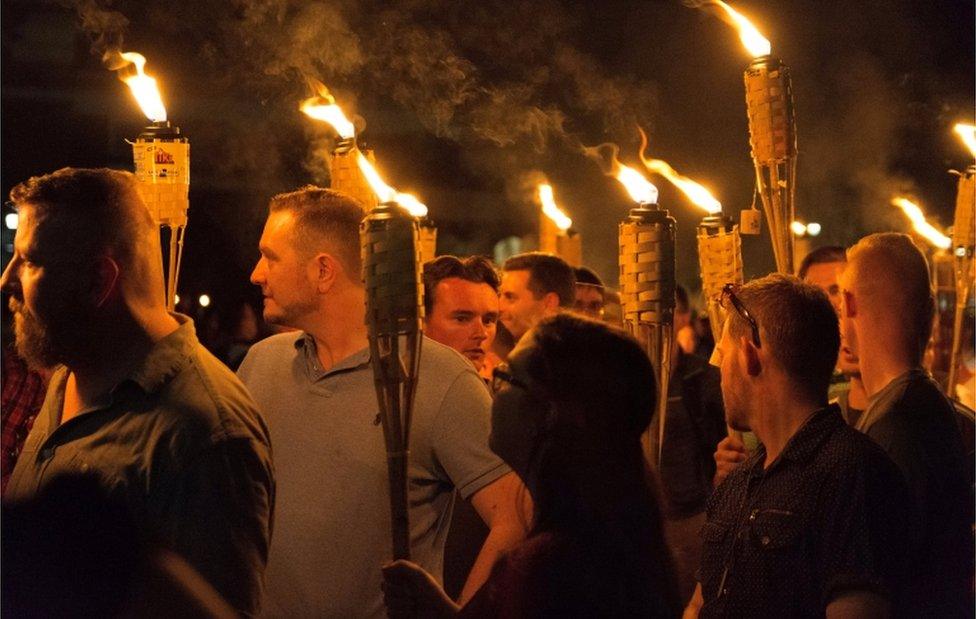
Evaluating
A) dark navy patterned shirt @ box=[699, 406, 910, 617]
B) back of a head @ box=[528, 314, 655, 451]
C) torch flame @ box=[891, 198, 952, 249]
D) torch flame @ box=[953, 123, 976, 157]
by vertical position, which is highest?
torch flame @ box=[891, 198, 952, 249]

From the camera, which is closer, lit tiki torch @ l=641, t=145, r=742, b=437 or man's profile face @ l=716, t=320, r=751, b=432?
man's profile face @ l=716, t=320, r=751, b=432

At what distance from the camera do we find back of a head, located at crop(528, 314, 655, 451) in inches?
94.6

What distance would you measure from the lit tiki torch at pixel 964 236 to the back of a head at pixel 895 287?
120 centimetres

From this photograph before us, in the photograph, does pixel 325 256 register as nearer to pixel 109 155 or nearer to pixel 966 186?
pixel 966 186

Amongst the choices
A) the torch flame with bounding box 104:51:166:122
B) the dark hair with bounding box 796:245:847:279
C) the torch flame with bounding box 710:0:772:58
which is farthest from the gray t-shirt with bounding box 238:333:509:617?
the dark hair with bounding box 796:245:847:279

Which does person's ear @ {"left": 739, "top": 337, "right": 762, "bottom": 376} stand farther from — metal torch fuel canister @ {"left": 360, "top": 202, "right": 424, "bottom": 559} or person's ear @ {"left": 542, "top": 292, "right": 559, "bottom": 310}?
person's ear @ {"left": 542, "top": 292, "right": 559, "bottom": 310}

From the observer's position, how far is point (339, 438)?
349 cm

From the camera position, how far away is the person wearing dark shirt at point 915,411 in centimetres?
330

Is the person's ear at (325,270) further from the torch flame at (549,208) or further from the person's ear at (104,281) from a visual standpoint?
the torch flame at (549,208)

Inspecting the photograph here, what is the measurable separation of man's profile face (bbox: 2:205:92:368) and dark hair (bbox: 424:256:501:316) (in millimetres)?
2433

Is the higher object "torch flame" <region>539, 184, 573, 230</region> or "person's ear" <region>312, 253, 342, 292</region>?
"torch flame" <region>539, 184, 573, 230</region>

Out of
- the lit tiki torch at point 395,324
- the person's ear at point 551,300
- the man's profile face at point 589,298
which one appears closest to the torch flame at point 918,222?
the man's profile face at point 589,298

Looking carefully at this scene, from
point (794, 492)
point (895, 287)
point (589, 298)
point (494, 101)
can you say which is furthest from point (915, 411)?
point (589, 298)

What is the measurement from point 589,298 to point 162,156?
3439 millimetres
